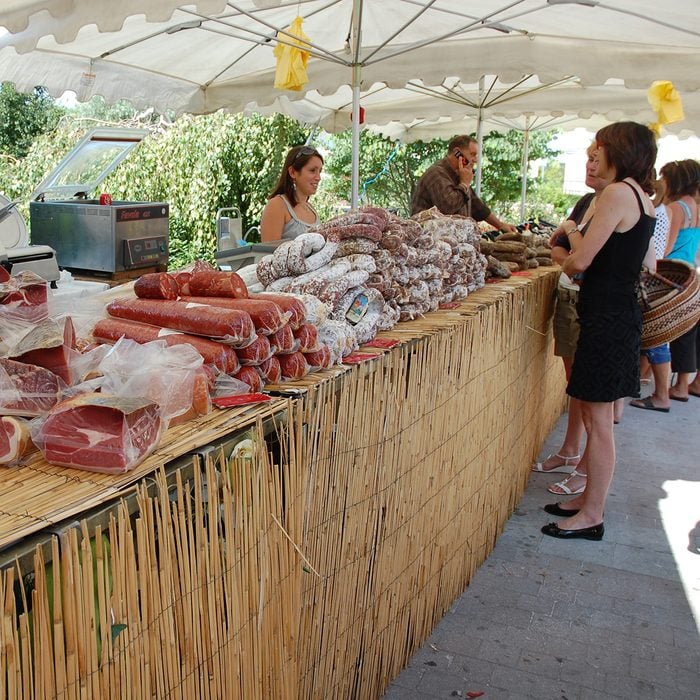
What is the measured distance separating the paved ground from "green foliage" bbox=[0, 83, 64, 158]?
18.6 m

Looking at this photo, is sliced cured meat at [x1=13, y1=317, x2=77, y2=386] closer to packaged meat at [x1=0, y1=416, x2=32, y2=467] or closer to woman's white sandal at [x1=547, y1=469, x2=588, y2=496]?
packaged meat at [x1=0, y1=416, x2=32, y2=467]

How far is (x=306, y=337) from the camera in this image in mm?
2113

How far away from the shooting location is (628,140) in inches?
135

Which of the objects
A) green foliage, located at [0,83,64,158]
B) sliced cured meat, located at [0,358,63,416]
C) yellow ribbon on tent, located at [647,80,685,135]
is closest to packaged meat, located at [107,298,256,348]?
sliced cured meat, located at [0,358,63,416]

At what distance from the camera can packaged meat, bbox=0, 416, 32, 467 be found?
56.3 inches

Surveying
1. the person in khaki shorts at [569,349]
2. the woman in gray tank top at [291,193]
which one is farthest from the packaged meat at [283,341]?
the woman in gray tank top at [291,193]

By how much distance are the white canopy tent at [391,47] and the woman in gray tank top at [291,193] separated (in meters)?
0.88

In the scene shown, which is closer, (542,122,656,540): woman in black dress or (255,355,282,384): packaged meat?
(255,355,282,384): packaged meat

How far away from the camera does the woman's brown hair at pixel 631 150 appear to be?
11.2 feet

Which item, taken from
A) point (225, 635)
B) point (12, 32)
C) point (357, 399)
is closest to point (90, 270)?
point (12, 32)

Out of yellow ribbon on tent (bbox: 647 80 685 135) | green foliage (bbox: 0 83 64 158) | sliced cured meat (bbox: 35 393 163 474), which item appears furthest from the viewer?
green foliage (bbox: 0 83 64 158)

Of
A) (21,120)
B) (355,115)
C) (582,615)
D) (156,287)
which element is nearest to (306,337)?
(156,287)

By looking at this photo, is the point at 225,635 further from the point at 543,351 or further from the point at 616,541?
the point at 543,351

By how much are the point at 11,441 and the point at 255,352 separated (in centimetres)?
68
